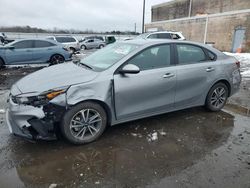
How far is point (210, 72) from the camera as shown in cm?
408

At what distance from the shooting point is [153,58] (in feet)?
11.9

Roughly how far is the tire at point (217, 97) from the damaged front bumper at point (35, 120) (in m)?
3.05

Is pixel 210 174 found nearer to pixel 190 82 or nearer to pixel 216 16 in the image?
pixel 190 82

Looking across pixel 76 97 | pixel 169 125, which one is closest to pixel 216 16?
pixel 169 125

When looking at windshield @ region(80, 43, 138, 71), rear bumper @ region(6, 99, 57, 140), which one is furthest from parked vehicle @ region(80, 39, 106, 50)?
rear bumper @ region(6, 99, 57, 140)

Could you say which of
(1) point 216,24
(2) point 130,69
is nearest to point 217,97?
(2) point 130,69

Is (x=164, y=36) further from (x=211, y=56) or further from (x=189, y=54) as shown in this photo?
(x=189, y=54)

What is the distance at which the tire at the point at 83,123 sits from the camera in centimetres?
296

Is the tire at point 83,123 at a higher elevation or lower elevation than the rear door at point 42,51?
lower

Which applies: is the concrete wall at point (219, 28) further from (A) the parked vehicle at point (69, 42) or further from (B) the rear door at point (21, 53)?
(B) the rear door at point (21, 53)

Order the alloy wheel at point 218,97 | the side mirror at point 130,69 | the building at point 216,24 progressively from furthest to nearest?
the building at point 216,24 < the alloy wheel at point 218,97 < the side mirror at point 130,69

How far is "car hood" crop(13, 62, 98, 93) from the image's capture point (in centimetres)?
297

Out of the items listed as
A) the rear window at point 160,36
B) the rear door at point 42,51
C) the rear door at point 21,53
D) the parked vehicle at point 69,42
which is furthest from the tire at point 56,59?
the parked vehicle at point 69,42

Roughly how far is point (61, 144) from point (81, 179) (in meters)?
0.89
